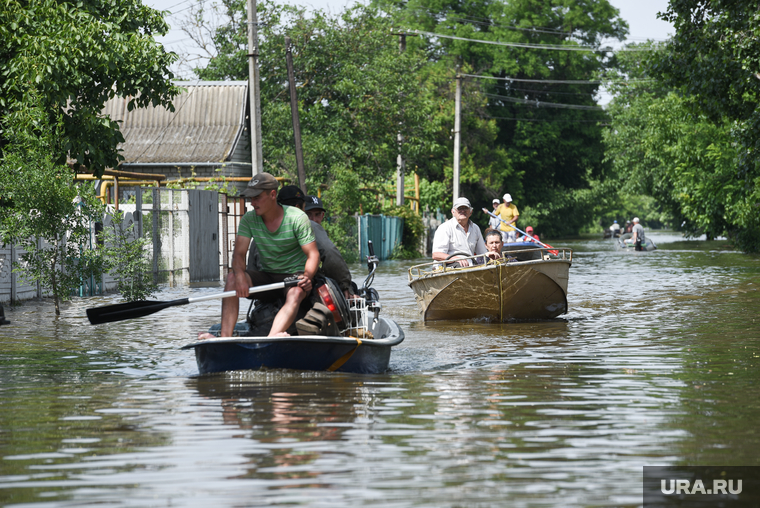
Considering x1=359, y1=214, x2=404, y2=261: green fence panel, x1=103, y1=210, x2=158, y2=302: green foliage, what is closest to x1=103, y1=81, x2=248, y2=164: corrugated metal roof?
x1=359, y1=214, x2=404, y2=261: green fence panel

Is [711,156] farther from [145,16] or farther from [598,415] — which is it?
[598,415]

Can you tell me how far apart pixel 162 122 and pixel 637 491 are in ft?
112

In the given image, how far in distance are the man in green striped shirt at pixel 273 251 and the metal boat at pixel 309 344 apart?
0.77 feet

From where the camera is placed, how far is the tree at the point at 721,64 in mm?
21719

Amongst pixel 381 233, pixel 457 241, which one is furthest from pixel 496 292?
pixel 381 233

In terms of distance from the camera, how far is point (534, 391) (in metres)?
8.19

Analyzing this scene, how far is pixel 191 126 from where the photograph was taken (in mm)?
36906

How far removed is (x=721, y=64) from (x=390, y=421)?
17795 millimetres

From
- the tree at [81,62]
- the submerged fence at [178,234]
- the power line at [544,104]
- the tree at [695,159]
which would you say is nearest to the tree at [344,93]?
the tree at [695,159]

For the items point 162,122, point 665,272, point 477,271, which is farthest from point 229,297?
point 162,122

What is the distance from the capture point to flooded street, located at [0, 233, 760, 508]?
5.05m

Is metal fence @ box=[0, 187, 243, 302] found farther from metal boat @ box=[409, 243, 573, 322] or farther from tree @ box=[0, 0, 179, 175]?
metal boat @ box=[409, 243, 573, 322]

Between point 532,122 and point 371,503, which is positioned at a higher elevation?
point 532,122

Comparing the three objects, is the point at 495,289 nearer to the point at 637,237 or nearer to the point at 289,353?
the point at 289,353
